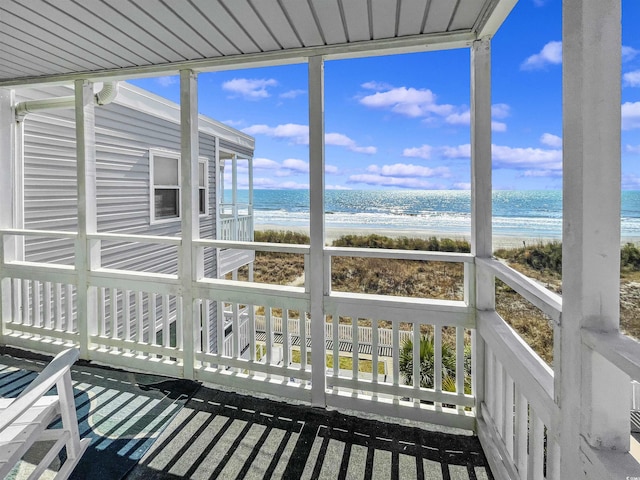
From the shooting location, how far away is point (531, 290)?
1406mm

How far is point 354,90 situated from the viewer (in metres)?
15.5

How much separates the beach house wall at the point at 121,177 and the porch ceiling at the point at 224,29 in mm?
1285

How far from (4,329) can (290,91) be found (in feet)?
54.4

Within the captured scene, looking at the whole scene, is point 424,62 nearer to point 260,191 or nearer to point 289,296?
point 260,191

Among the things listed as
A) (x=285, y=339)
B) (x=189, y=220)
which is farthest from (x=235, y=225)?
(x=285, y=339)

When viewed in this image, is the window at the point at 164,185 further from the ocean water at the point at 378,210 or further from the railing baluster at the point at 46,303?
the ocean water at the point at 378,210

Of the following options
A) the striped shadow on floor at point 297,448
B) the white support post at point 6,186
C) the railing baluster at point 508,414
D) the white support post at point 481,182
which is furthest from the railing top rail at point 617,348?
the white support post at point 6,186

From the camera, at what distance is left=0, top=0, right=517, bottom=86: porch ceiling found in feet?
6.10

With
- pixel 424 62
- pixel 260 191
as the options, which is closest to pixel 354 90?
pixel 424 62

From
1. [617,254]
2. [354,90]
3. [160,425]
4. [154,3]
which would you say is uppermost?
[354,90]

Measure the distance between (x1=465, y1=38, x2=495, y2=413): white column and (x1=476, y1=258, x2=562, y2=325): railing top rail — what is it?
7.7 inches

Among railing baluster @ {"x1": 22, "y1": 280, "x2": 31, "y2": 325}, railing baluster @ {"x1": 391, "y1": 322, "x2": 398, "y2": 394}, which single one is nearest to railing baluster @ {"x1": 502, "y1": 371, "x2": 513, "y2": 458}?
railing baluster @ {"x1": 391, "y1": 322, "x2": 398, "y2": 394}

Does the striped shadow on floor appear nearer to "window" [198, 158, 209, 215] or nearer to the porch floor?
the porch floor

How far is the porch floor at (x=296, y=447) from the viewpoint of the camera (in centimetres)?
184
